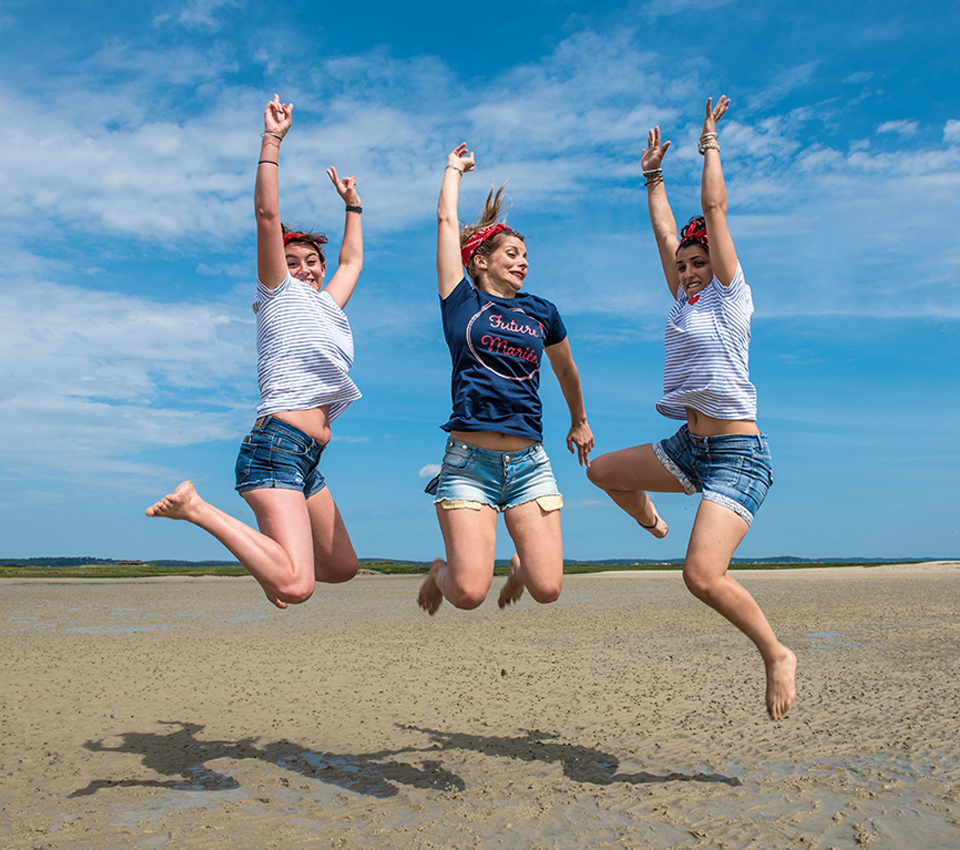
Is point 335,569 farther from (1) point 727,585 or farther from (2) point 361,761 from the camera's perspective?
(1) point 727,585

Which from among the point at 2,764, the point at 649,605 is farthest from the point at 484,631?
the point at 2,764

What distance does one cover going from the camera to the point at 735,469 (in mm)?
4797

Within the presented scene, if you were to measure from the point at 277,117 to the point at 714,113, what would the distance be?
2.68 metres

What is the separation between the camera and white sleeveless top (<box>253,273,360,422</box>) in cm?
498

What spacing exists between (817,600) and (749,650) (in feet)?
32.6

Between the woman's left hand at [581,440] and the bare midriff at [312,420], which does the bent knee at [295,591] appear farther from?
the woman's left hand at [581,440]

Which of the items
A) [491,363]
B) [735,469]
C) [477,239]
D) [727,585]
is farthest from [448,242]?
[727,585]

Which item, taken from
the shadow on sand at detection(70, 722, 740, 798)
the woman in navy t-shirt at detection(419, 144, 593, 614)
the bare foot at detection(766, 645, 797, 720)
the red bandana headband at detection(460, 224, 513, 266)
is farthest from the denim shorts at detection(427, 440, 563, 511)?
the shadow on sand at detection(70, 722, 740, 798)

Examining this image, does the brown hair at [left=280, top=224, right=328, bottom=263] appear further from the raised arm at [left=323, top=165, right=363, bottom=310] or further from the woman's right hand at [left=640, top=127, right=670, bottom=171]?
the woman's right hand at [left=640, top=127, right=670, bottom=171]

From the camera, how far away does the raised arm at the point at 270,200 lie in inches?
191

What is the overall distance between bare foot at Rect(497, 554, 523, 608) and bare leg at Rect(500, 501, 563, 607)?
0.20 m

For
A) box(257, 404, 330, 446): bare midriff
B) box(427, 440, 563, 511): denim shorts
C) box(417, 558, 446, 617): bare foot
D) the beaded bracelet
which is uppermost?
the beaded bracelet

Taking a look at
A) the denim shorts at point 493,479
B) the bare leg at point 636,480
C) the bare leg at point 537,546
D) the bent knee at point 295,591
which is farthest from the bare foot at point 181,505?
the bare leg at point 636,480

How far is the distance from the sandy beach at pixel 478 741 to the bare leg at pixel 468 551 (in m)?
1.46
